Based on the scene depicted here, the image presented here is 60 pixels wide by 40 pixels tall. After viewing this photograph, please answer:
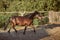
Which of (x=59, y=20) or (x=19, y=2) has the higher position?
(x=19, y=2)

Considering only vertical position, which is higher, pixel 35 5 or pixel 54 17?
pixel 35 5

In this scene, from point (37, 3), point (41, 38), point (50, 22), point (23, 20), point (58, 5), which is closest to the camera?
point (41, 38)

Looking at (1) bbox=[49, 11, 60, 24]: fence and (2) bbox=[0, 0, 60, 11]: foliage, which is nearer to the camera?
(1) bbox=[49, 11, 60, 24]: fence

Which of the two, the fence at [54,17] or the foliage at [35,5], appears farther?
the foliage at [35,5]

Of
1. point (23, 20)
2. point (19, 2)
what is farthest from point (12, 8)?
point (23, 20)

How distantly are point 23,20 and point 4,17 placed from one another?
657cm

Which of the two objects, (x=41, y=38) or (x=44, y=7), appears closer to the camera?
(x=41, y=38)

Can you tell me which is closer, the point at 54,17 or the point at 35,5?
the point at 54,17

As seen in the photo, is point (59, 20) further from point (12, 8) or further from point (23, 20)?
point (23, 20)

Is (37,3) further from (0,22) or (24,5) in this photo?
(0,22)

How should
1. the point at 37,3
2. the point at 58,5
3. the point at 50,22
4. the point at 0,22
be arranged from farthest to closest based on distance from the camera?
the point at 58,5 < the point at 37,3 < the point at 50,22 < the point at 0,22

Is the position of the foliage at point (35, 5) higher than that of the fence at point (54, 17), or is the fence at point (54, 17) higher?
the foliage at point (35, 5)

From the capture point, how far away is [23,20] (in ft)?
40.0

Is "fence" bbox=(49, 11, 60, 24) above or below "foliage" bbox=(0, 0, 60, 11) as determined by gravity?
below
